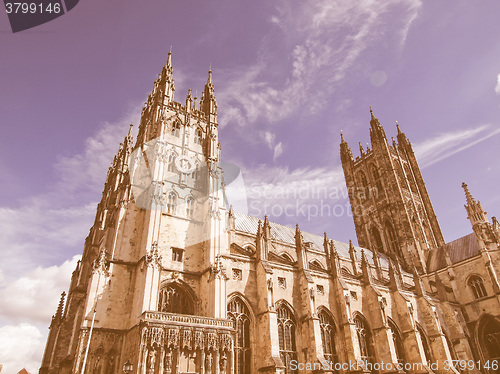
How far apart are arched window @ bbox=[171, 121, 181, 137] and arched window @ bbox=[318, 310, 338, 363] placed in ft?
68.0

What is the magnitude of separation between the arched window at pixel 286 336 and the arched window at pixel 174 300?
7003 millimetres

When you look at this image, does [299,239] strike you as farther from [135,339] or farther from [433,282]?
[433,282]

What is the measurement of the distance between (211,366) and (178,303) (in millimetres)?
5139

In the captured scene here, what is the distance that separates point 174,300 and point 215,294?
9.78 feet

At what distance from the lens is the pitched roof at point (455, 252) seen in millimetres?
44978

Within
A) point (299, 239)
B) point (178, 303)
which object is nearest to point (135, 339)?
point (178, 303)

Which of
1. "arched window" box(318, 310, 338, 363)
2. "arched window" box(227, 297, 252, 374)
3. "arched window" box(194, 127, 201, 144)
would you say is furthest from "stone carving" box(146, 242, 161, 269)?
"arched window" box(318, 310, 338, 363)

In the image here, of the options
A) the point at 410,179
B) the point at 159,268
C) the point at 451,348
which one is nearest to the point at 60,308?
the point at 159,268

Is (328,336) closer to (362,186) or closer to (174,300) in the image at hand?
(174,300)

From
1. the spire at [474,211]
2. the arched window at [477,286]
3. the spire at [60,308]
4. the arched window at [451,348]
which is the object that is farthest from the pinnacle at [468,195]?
the spire at [60,308]

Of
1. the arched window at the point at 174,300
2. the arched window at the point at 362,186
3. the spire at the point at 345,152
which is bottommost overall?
the arched window at the point at 174,300

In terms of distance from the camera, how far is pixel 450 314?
125ft

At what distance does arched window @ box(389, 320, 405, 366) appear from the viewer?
31.7 m

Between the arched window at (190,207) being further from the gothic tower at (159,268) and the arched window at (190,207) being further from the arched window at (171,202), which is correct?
the arched window at (171,202)
